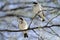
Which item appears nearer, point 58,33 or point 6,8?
point 58,33

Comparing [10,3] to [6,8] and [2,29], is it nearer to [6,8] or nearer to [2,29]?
[6,8]

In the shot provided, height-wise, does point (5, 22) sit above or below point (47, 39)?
above

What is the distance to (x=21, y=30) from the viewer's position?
1549 millimetres

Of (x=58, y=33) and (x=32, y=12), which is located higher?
(x=32, y=12)

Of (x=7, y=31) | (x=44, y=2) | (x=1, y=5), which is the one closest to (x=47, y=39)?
(x=7, y=31)

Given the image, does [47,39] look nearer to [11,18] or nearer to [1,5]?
[11,18]

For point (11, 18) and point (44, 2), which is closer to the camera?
point (11, 18)

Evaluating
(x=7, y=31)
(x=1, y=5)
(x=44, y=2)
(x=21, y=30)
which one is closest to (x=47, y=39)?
(x=21, y=30)

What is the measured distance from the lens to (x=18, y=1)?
198 centimetres

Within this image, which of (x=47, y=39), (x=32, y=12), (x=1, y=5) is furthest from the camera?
(x=1, y=5)

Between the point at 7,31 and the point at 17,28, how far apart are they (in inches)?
3.4

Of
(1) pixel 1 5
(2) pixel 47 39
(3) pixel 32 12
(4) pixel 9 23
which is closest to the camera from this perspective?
(2) pixel 47 39

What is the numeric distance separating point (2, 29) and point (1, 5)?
0.39 m

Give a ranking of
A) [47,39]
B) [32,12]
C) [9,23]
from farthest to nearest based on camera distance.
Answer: [32,12]
[9,23]
[47,39]
